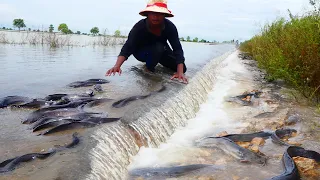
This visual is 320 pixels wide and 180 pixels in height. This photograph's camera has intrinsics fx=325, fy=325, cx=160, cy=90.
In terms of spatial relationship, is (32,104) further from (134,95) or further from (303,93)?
(303,93)

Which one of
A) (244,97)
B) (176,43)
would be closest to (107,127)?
(176,43)

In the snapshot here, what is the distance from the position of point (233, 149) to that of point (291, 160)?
2.03ft

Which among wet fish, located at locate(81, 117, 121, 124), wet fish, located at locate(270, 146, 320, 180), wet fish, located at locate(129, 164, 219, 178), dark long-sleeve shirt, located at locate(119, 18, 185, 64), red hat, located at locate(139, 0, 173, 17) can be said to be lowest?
wet fish, located at locate(129, 164, 219, 178)

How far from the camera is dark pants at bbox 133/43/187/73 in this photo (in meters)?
6.18

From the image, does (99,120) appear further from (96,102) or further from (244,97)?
(244,97)

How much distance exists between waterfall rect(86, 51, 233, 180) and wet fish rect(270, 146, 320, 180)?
132 centimetres

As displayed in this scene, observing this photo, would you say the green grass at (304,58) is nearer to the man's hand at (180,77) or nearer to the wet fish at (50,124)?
the man's hand at (180,77)

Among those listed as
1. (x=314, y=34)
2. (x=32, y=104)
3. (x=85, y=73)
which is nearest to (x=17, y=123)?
(x=32, y=104)

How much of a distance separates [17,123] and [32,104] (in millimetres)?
683

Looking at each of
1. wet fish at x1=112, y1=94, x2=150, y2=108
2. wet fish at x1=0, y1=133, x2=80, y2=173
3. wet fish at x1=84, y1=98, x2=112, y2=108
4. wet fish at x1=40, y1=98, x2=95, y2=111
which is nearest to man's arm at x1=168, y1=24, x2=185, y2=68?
wet fish at x1=112, y1=94, x2=150, y2=108

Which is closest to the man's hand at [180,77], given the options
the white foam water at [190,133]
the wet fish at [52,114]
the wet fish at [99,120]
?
the white foam water at [190,133]

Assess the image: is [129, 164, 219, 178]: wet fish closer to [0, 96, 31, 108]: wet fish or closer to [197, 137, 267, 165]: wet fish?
[197, 137, 267, 165]: wet fish

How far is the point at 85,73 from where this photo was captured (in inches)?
280

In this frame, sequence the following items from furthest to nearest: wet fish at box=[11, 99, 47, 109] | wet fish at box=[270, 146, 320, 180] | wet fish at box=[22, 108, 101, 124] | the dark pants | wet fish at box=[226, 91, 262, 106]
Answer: the dark pants < wet fish at box=[226, 91, 262, 106] < wet fish at box=[11, 99, 47, 109] < wet fish at box=[22, 108, 101, 124] < wet fish at box=[270, 146, 320, 180]
